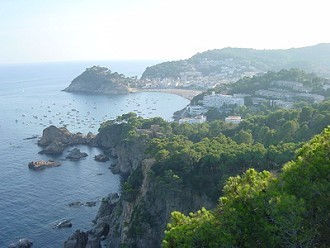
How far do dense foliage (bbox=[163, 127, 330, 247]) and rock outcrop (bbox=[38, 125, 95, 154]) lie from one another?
56.0m

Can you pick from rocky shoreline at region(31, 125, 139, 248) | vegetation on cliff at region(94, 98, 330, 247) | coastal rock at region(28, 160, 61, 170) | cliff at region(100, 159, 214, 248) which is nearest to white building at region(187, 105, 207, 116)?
rocky shoreline at region(31, 125, 139, 248)

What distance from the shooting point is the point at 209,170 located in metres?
33.4

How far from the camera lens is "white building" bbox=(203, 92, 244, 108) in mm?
82500

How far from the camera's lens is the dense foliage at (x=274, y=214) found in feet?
36.9

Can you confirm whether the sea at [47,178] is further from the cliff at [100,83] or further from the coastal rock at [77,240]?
the cliff at [100,83]

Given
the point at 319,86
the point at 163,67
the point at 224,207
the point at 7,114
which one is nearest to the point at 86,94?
the point at 7,114

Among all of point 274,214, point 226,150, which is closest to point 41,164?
point 226,150

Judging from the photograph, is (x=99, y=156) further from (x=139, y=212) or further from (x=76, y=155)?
(x=139, y=212)

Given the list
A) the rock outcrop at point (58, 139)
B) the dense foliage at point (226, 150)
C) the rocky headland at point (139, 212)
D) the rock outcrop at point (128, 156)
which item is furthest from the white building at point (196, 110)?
the rocky headland at point (139, 212)

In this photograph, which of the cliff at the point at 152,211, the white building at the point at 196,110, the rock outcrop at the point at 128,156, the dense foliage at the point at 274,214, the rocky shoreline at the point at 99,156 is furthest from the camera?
the white building at the point at 196,110

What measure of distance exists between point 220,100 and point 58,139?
3773cm

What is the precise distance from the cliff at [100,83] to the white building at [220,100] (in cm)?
5278

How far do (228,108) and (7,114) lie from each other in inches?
2315

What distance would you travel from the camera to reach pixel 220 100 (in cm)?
8744
